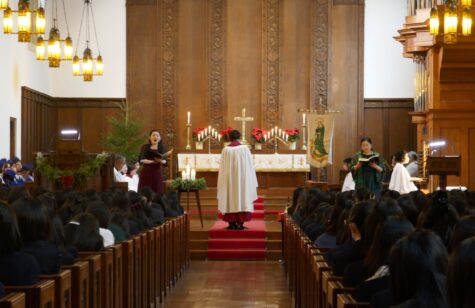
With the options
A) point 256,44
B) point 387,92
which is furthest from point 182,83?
point 387,92

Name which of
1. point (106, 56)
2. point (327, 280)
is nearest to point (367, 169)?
point (327, 280)

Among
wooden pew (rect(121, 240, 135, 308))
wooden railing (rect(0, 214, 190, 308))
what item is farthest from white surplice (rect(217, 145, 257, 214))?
wooden pew (rect(121, 240, 135, 308))

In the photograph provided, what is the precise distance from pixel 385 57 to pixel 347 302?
2028 centimetres

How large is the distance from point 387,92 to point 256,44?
12.4ft

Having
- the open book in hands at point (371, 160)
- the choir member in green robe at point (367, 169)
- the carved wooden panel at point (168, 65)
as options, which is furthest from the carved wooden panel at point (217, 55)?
the open book in hands at point (371, 160)

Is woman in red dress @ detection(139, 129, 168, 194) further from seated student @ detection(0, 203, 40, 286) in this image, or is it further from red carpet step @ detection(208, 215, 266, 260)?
seated student @ detection(0, 203, 40, 286)

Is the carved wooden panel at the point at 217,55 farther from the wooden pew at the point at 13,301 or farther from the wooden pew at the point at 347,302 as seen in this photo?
the wooden pew at the point at 13,301

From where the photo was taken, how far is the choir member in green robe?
12453 mm

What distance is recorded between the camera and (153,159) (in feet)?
46.9

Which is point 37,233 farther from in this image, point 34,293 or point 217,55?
point 217,55

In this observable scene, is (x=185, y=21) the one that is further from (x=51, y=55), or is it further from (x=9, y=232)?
(x=9, y=232)

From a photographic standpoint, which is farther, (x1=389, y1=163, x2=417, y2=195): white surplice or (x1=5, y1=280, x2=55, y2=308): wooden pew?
(x1=389, y1=163, x2=417, y2=195): white surplice

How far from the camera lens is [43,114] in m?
22.5

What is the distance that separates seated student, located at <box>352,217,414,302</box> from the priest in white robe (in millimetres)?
10729
